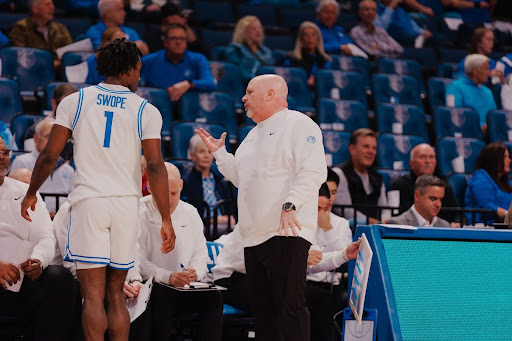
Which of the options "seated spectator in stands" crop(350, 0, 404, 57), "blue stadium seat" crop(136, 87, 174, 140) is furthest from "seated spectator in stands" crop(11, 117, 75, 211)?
"seated spectator in stands" crop(350, 0, 404, 57)

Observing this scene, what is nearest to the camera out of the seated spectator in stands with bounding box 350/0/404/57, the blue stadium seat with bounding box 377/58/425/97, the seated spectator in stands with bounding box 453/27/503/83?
the blue stadium seat with bounding box 377/58/425/97

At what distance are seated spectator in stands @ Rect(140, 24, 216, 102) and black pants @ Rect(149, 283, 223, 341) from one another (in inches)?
131

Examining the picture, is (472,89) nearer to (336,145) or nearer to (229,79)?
(336,145)

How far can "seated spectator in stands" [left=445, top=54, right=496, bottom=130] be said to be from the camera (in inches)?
343

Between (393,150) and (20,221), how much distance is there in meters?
4.01

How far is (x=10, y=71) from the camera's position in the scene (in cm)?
732

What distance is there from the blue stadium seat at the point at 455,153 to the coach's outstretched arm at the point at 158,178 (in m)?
4.28

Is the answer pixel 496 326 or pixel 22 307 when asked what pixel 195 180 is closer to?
pixel 22 307

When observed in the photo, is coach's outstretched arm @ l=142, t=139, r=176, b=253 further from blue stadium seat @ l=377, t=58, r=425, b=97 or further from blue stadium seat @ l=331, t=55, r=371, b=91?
blue stadium seat @ l=377, t=58, r=425, b=97

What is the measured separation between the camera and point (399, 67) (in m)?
9.32

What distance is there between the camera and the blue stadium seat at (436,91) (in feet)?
29.6

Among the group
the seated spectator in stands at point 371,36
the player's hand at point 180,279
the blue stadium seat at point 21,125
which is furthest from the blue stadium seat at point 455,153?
the player's hand at point 180,279

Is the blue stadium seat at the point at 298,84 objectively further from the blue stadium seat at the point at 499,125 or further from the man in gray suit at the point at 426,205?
the man in gray suit at the point at 426,205

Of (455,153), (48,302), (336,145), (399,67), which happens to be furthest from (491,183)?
(48,302)
